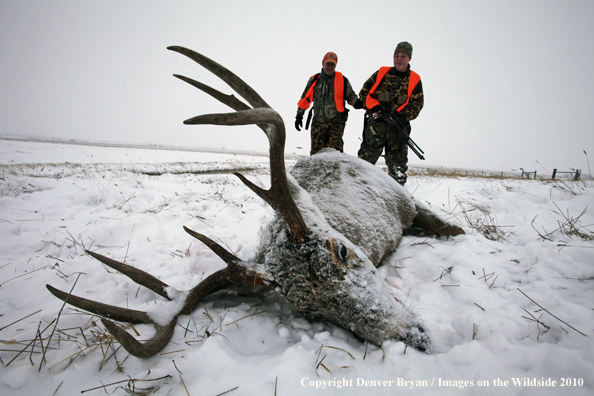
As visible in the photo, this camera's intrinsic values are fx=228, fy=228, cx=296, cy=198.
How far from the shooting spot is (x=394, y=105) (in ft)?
17.1

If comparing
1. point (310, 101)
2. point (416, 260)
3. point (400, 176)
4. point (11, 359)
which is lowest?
point (11, 359)

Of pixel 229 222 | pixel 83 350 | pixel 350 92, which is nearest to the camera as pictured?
pixel 83 350

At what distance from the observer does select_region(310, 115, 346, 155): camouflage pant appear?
580cm

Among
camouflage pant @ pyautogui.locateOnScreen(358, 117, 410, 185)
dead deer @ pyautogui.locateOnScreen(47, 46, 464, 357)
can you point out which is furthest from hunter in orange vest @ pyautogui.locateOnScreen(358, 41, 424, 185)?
dead deer @ pyautogui.locateOnScreen(47, 46, 464, 357)

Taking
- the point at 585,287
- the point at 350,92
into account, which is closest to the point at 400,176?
the point at 350,92

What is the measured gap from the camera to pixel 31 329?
146cm

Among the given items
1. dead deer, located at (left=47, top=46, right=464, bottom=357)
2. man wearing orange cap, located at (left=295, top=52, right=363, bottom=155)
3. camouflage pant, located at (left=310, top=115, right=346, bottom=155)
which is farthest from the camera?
camouflage pant, located at (left=310, top=115, right=346, bottom=155)

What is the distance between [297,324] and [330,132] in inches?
199

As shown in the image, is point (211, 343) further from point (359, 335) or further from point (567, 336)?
point (567, 336)

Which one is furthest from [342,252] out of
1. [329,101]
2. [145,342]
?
[329,101]

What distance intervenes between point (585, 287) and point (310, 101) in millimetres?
5751

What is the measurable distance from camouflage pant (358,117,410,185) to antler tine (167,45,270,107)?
436cm

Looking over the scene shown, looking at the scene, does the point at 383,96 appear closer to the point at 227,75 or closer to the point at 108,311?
the point at 227,75

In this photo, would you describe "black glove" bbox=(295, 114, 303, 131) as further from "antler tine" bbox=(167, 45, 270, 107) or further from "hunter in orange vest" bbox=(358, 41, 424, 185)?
"antler tine" bbox=(167, 45, 270, 107)
